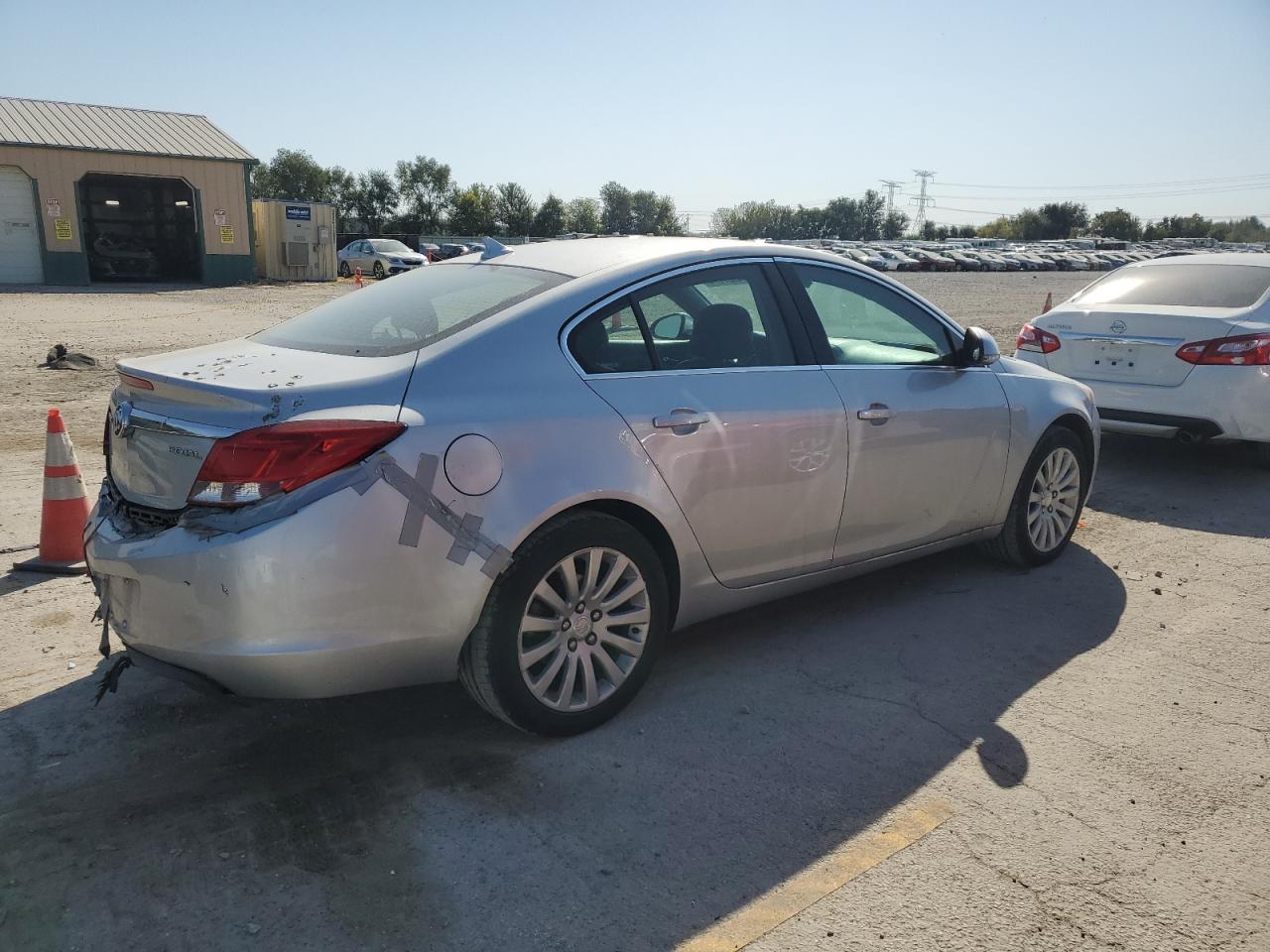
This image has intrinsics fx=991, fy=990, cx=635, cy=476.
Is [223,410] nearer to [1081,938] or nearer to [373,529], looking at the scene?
[373,529]

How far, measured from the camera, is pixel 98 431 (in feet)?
27.5

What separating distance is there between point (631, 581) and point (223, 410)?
4.78 ft

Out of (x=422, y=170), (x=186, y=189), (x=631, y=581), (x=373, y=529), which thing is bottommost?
(x=631, y=581)

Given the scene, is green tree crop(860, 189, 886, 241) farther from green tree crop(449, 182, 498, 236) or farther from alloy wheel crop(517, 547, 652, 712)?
alloy wheel crop(517, 547, 652, 712)

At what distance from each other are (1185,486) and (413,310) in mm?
6032

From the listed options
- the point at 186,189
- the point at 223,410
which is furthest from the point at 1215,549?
the point at 186,189

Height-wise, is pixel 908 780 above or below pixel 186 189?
below

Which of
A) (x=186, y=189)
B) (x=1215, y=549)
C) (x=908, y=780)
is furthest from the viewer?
(x=186, y=189)

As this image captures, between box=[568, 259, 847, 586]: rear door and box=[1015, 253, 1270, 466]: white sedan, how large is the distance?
13.7ft

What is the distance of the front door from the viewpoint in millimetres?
4215

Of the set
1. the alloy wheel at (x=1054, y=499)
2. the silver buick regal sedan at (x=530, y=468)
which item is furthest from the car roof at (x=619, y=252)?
the alloy wheel at (x=1054, y=499)

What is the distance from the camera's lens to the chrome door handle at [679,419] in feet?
11.6

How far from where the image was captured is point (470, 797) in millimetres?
3098

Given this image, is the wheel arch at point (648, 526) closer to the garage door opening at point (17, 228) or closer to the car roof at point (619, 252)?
the car roof at point (619, 252)
